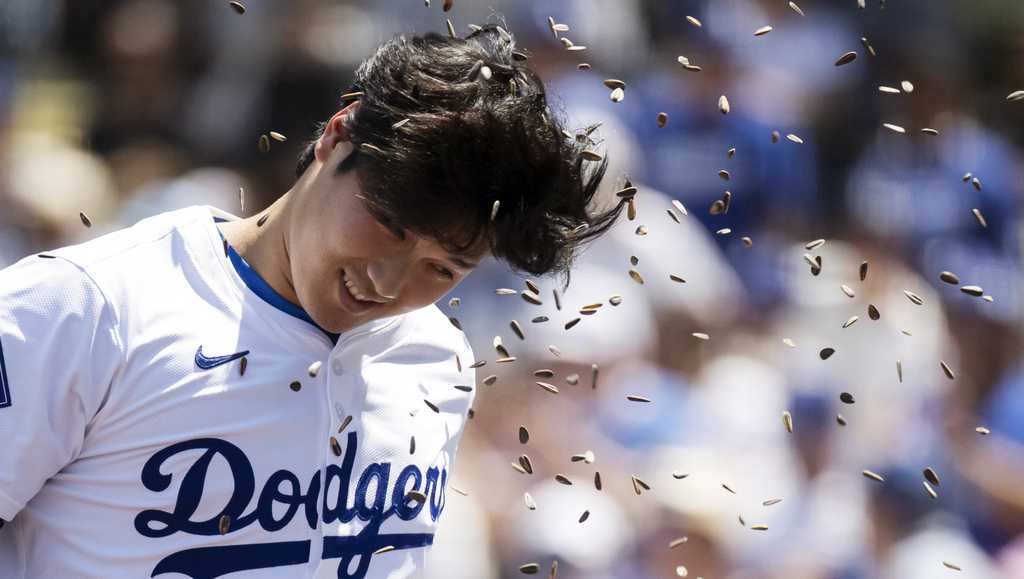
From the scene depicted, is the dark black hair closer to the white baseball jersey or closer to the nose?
the nose

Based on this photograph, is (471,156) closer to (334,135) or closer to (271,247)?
(334,135)

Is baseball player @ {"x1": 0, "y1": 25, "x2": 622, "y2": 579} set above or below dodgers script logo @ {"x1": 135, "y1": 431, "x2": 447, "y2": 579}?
above

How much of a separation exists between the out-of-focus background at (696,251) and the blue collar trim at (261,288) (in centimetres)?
160

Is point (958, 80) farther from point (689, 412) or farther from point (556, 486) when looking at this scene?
point (556, 486)

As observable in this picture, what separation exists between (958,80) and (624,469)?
104 inches

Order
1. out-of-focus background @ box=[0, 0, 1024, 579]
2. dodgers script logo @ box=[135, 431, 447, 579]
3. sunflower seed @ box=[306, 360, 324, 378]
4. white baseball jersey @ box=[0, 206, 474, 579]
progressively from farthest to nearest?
1. out-of-focus background @ box=[0, 0, 1024, 579]
2. sunflower seed @ box=[306, 360, 324, 378]
3. dodgers script logo @ box=[135, 431, 447, 579]
4. white baseball jersey @ box=[0, 206, 474, 579]

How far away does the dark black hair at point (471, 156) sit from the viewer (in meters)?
1.86

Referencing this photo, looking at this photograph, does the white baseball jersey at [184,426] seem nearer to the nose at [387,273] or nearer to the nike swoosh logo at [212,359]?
the nike swoosh logo at [212,359]

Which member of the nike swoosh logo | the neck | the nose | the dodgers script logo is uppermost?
the nose

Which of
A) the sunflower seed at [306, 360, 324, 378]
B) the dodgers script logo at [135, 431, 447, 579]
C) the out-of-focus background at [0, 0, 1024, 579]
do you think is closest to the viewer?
the dodgers script logo at [135, 431, 447, 579]

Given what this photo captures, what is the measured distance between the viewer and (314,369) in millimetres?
2070

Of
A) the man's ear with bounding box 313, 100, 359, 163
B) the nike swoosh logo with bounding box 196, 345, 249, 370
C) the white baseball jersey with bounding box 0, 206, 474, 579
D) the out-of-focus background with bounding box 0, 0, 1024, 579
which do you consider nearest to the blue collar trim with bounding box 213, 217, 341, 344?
the white baseball jersey with bounding box 0, 206, 474, 579

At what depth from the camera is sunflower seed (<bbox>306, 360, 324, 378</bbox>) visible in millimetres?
2071

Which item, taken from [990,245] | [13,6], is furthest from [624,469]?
[13,6]
